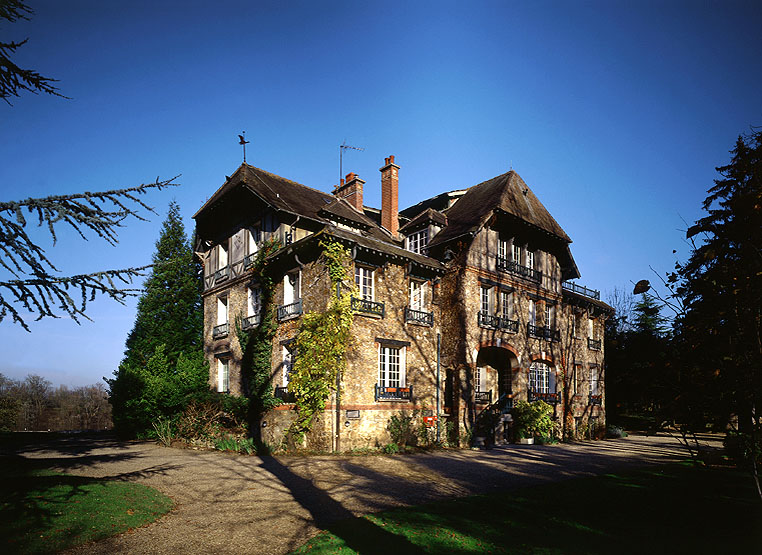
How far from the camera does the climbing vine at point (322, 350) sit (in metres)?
17.2

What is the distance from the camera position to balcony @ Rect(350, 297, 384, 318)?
59.5ft

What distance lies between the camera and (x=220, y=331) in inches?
952

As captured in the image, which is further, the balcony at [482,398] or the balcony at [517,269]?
the balcony at [517,269]

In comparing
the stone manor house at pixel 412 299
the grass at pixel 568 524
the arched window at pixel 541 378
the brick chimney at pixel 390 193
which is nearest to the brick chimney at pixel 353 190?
the stone manor house at pixel 412 299

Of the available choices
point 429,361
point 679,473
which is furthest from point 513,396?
point 679,473

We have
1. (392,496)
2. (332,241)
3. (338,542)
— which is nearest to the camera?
(338,542)

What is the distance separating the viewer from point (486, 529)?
8.09 meters

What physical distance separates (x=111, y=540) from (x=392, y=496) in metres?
5.34

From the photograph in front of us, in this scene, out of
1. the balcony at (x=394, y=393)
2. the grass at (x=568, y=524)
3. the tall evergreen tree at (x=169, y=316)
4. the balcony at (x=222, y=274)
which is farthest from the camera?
the tall evergreen tree at (x=169, y=316)

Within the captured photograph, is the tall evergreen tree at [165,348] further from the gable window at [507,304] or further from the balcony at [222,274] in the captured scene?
the gable window at [507,304]

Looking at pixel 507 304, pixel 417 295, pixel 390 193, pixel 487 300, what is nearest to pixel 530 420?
pixel 507 304

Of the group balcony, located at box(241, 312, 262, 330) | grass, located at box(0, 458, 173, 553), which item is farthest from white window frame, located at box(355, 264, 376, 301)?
grass, located at box(0, 458, 173, 553)

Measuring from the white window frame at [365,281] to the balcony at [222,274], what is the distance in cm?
829

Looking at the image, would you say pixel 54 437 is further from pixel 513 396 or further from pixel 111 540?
pixel 513 396
